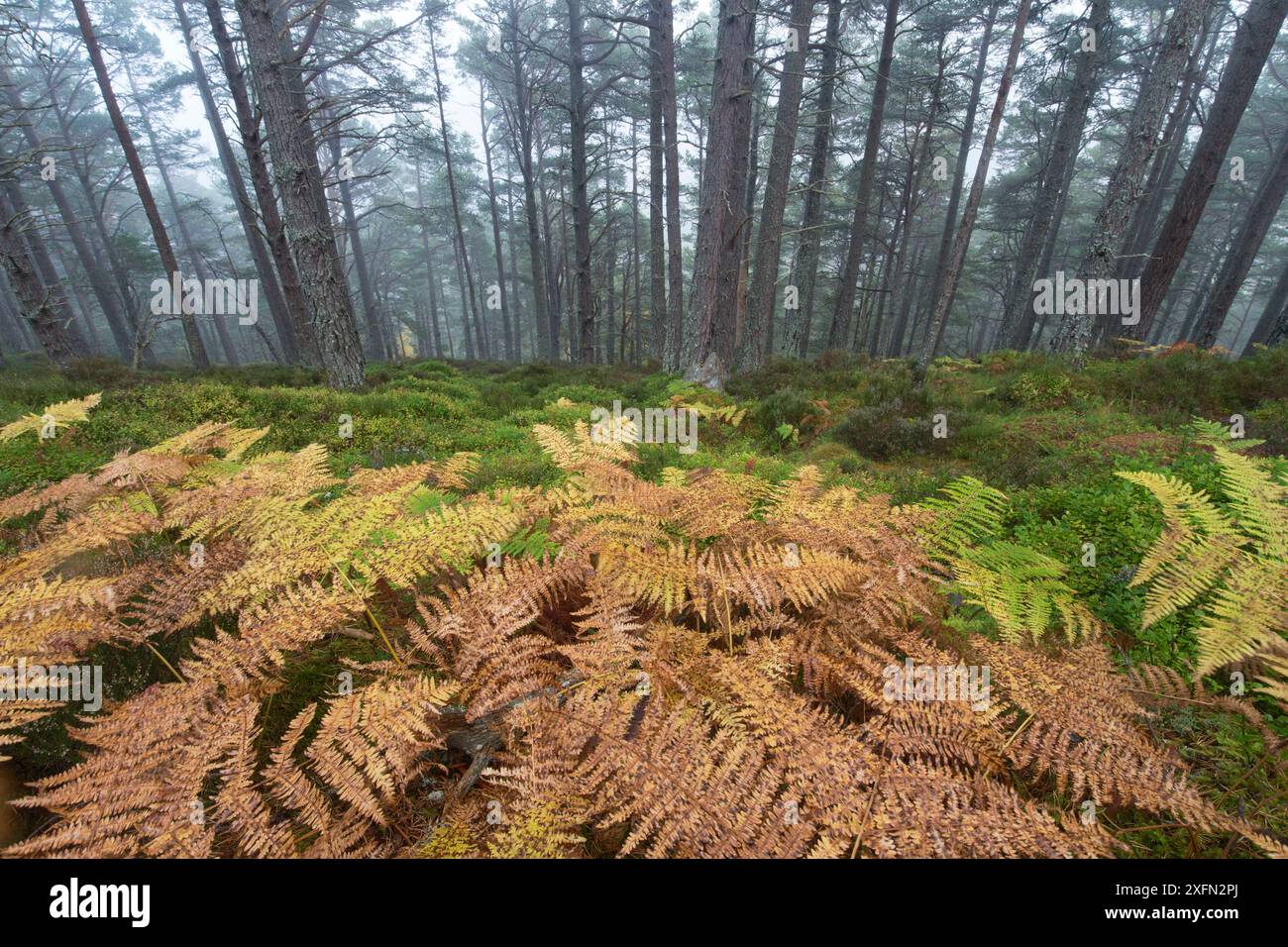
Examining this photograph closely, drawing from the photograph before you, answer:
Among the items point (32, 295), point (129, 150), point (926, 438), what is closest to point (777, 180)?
point (926, 438)

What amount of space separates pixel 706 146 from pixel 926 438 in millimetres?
12362

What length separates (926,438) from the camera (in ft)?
19.8

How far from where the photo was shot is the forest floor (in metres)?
2.04


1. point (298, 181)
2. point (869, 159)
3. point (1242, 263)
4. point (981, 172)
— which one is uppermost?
point (869, 159)

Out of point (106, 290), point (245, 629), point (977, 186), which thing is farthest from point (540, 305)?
point (245, 629)

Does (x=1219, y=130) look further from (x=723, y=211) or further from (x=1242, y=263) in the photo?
(x=723, y=211)

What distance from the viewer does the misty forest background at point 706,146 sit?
8.42m

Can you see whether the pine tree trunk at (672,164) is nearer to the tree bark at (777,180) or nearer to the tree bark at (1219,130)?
the tree bark at (777,180)

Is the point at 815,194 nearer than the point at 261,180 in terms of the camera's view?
No

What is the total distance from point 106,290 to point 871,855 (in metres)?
33.5

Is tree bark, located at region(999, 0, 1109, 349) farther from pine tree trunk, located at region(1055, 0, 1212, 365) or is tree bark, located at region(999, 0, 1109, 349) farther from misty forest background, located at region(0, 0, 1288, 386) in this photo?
pine tree trunk, located at region(1055, 0, 1212, 365)

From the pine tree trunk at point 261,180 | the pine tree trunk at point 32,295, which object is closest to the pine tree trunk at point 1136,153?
the pine tree trunk at point 261,180

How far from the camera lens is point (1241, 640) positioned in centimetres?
177

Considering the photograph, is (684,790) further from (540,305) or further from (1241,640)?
(540,305)
